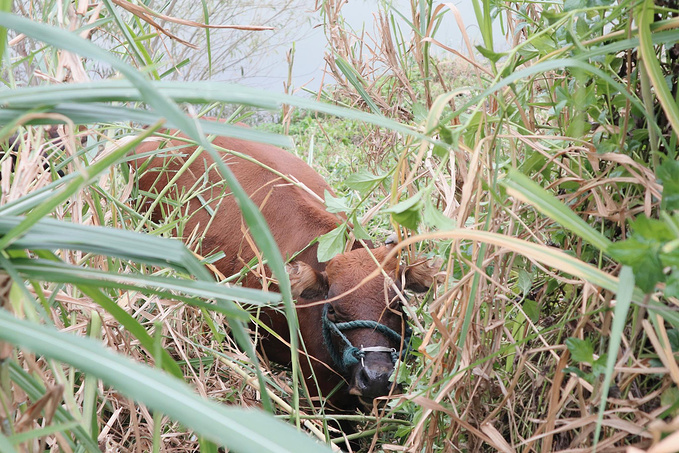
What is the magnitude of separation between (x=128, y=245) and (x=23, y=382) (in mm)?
233

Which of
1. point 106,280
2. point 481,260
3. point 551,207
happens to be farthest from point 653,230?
point 106,280

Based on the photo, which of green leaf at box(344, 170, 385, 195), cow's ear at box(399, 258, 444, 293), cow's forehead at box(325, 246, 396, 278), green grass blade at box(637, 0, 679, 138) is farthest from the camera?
cow's forehead at box(325, 246, 396, 278)

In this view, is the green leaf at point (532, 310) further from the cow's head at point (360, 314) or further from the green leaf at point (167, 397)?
the cow's head at point (360, 314)

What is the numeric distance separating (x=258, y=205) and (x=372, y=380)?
108 centimetres

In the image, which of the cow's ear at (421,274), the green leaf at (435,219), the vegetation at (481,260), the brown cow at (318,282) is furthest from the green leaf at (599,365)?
the cow's ear at (421,274)

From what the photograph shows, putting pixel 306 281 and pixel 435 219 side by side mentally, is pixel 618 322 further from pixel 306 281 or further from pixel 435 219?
pixel 306 281

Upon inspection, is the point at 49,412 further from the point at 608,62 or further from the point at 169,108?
the point at 608,62

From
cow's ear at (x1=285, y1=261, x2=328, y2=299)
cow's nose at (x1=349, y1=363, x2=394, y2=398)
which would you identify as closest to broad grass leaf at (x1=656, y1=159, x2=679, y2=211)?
cow's nose at (x1=349, y1=363, x2=394, y2=398)

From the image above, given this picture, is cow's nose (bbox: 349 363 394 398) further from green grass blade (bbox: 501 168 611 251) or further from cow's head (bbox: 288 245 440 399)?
green grass blade (bbox: 501 168 611 251)

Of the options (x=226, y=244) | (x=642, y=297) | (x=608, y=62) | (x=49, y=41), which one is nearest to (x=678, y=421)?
(x=642, y=297)

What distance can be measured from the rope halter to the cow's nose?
47 mm

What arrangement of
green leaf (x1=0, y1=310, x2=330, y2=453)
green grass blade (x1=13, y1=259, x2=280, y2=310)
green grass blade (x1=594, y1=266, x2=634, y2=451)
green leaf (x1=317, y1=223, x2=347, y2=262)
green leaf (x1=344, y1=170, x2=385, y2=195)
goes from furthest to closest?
green leaf (x1=317, y1=223, x2=347, y2=262), green leaf (x1=344, y1=170, x2=385, y2=195), green grass blade (x1=13, y1=259, x2=280, y2=310), green grass blade (x1=594, y1=266, x2=634, y2=451), green leaf (x1=0, y1=310, x2=330, y2=453)

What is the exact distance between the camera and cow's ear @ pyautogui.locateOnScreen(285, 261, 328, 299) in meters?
2.38

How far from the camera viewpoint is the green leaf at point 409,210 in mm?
936
